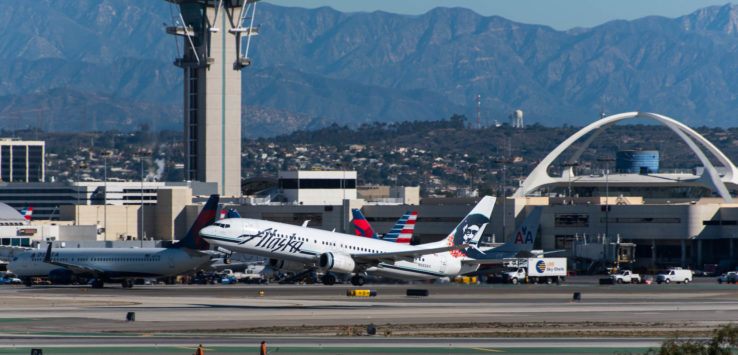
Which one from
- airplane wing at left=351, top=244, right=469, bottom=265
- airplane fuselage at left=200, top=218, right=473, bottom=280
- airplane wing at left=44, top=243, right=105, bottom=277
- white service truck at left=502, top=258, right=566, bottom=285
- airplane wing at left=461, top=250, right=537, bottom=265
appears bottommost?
white service truck at left=502, top=258, right=566, bottom=285

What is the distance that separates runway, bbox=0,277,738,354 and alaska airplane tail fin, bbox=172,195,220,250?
22.8 feet

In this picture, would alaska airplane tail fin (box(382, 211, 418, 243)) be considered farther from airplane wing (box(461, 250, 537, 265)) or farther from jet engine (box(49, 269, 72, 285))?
jet engine (box(49, 269, 72, 285))

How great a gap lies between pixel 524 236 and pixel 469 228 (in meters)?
18.5

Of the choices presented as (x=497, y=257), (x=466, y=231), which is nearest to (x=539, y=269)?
(x=497, y=257)

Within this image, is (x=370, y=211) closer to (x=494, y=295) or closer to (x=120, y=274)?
(x=120, y=274)

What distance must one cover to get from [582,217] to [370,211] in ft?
117

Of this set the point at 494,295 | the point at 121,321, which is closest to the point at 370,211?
the point at 494,295

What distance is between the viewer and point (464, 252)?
104 metres

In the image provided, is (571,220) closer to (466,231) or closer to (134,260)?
(466,231)

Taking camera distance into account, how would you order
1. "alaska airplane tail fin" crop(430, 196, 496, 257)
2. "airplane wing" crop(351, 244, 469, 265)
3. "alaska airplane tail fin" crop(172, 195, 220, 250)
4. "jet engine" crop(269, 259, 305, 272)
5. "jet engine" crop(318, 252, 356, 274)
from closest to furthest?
"jet engine" crop(318, 252, 356, 274) → "jet engine" crop(269, 259, 305, 272) → "airplane wing" crop(351, 244, 469, 265) → "alaska airplane tail fin" crop(430, 196, 496, 257) → "alaska airplane tail fin" crop(172, 195, 220, 250)

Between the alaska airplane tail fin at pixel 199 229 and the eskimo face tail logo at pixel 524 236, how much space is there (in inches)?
1324

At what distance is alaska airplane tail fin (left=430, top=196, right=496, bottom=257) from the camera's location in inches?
3991

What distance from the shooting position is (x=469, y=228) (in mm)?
102750

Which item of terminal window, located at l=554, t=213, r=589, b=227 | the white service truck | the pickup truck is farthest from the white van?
terminal window, located at l=554, t=213, r=589, b=227
